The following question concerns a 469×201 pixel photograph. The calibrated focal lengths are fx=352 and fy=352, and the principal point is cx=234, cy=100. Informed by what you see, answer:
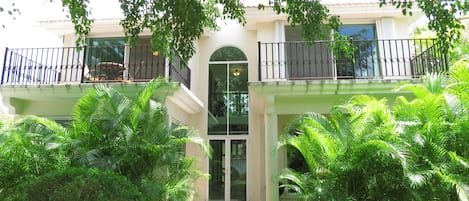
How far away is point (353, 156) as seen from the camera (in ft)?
18.4

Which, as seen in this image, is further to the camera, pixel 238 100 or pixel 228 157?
pixel 238 100

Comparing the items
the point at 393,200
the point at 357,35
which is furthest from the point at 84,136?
the point at 357,35

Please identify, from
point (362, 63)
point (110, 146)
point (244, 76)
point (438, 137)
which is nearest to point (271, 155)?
point (438, 137)

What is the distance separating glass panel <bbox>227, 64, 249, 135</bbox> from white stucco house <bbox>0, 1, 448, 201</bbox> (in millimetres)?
32

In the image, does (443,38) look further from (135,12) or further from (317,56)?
(317,56)

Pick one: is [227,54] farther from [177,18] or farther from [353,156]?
[177,18]

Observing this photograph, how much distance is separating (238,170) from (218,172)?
2.03 ft

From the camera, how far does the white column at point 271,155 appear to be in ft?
23.0

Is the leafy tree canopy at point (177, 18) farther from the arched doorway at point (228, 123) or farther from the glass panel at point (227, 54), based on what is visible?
the glass panel at point (227, 54)

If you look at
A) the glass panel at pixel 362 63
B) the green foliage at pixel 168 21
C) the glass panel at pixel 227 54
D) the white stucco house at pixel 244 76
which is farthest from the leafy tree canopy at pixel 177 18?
the glass panel at pixel 227 54

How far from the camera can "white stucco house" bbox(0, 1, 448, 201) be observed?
7.71 m

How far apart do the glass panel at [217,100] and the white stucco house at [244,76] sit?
0.11 feet

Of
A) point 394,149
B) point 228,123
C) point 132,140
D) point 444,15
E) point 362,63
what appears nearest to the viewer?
point 444,15

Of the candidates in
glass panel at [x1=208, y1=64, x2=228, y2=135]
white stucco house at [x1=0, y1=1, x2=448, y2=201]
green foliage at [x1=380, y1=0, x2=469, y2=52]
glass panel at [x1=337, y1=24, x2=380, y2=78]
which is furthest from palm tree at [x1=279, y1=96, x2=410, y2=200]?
glass panel at [x1=208, y1=64, x2=228, y2=135]
